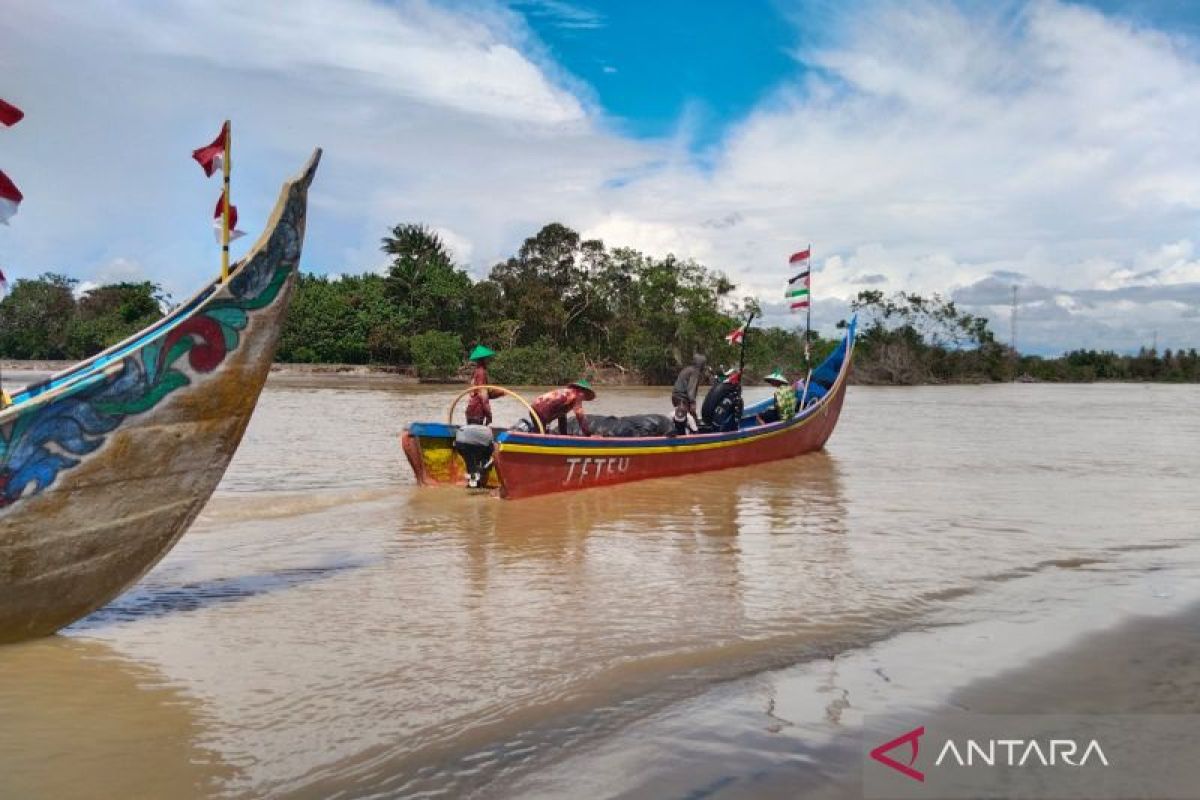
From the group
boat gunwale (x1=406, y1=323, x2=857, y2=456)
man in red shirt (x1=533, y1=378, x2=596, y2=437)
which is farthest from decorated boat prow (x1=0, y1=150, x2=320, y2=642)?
man in red shirt (x1=533, y1=378, x2=596, y2=437)

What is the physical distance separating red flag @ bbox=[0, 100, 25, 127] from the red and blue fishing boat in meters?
5.57

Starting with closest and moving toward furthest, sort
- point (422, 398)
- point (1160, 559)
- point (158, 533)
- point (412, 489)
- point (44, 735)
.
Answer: point (44, 735) < point (158, 533) < point (1160, 559) < point (412, 489) < point (422, 398)

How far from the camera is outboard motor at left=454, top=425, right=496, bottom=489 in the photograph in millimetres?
9828

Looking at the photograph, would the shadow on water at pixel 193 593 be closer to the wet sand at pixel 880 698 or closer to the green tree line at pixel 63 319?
the wet sand at pixel 880 698

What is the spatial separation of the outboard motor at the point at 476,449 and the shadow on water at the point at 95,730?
529cm

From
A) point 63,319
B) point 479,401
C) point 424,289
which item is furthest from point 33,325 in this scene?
point 479,401

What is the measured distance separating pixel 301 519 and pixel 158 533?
401 centimetres

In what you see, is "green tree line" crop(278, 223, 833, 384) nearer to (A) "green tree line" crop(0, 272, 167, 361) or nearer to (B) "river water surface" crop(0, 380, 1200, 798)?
(A) "green tree line" crop(0, 272, 167, 361)

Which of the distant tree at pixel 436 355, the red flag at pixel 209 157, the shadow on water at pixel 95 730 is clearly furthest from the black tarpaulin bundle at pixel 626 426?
the distant tree at pixel 436 355

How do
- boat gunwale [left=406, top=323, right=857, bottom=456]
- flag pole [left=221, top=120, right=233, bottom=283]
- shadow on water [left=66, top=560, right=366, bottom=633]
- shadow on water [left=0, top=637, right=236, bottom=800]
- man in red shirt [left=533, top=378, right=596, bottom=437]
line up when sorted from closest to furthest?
shadow on water [left=0, top=637, right=236, bottom=800]
flag pole [left=221, top=120, right=233, bottom=283]
shadow on water [left=66, top=560, right=366, bottom=633]
boat gunwale [left=406, top=323, right=857, bottom=456]
man in red shirt [left=533, top=378, right=596, bottom=437]

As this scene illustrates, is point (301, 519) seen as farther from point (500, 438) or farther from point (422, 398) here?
point (422, 398)

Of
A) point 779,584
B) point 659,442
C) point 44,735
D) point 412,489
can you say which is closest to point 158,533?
point 44,735

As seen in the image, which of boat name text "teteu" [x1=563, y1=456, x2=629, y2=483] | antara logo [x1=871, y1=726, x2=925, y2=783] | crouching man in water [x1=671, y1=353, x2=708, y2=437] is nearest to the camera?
antara logo [x1=871, y1=726, x2=925, y2=783]

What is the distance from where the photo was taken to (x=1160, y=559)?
7.41 metres
